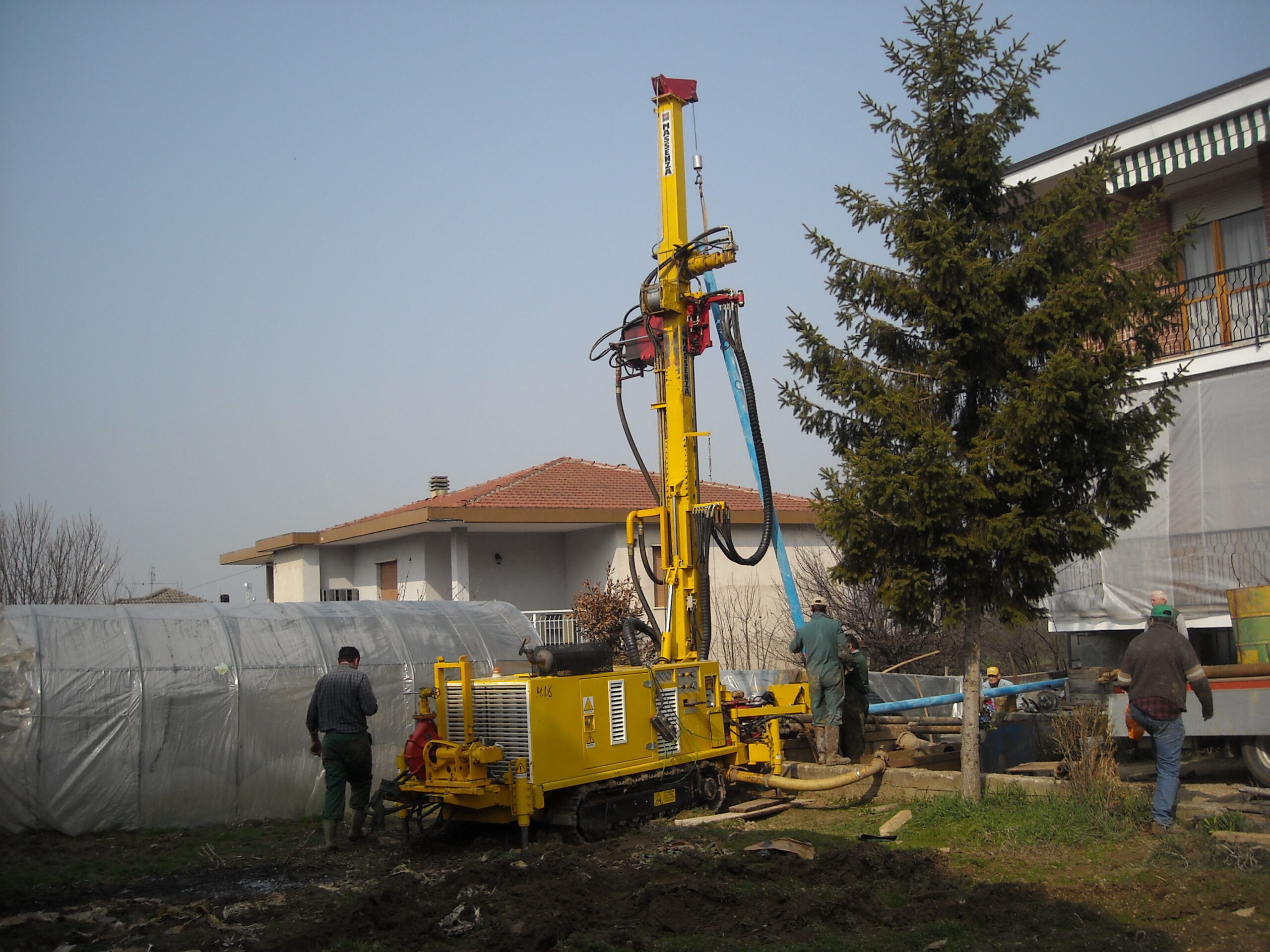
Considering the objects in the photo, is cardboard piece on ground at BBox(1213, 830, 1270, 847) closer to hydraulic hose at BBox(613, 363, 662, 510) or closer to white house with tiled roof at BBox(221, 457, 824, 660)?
hydraulic hose at BBox(613, 363, 662, 510)

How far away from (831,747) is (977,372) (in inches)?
192

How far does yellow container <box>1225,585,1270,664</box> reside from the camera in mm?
11602

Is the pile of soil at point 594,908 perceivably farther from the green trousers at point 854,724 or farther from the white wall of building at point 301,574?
the white wall of building at point 301,574

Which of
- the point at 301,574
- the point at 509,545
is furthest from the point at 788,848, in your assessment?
the point at 301,574

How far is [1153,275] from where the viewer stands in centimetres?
912

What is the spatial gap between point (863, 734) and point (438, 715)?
5347mm

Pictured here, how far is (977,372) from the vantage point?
9.80 m

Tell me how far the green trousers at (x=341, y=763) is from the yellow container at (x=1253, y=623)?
9.17 m

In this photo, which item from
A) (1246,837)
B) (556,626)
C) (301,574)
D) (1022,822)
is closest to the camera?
(1246,837)

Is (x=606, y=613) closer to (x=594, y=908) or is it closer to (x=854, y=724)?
(x=854, y=724)

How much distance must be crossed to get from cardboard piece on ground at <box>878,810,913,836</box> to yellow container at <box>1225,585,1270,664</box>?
4377 millimetres

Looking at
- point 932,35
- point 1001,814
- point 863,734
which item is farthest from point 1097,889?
point 932,35

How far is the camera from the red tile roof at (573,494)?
82.6 ft

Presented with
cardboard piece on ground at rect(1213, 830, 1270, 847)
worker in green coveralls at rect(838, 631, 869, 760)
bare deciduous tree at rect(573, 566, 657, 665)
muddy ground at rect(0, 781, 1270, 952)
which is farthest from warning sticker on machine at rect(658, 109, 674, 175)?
bare deciduous tree at rect(573, 566, 657, 665)
